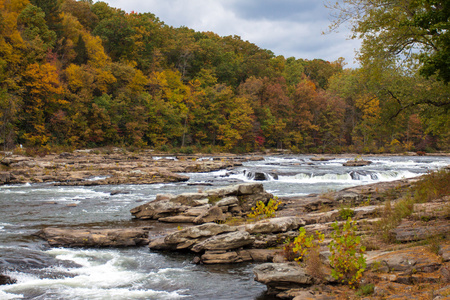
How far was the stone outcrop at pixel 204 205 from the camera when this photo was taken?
12.2m

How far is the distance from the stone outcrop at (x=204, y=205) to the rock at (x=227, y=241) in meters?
2.91

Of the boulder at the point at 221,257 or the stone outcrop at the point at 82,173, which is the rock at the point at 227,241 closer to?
the boulder at the point at 221,257

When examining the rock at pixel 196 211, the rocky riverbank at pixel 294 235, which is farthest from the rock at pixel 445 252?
the rock at pixel 196 211

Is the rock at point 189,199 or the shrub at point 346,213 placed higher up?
the shrub at point 346,213

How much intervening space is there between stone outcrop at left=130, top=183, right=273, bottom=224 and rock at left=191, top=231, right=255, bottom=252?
291 cm

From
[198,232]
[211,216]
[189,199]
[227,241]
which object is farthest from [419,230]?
[189,199]

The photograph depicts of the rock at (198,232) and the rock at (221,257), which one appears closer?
the rock at (221,257)

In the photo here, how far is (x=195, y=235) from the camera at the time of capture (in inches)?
354

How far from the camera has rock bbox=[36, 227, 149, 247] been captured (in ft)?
31.6

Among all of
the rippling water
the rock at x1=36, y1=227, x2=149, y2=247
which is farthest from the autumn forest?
the rock at x1=36, y1=227, x2=149, y2=247

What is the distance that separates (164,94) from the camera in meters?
56.1

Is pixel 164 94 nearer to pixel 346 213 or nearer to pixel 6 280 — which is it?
pixel 346 213

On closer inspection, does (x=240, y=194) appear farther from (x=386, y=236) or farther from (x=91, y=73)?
(x=91, y=73)

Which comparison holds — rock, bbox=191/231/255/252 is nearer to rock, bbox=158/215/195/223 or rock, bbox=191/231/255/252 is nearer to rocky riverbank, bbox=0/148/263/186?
rock, bbox=158/215/195/223
